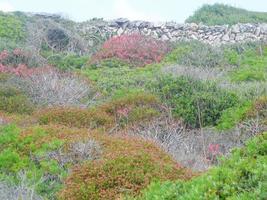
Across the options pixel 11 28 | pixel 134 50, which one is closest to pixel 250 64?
pixel 134 50

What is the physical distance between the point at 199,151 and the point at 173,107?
3.41 m

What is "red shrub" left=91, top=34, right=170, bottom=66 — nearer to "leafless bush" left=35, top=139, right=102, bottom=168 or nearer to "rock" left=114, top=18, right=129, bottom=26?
"rock" left=114, top=18, right=129, bottom=26

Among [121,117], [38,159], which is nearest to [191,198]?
[38,159]

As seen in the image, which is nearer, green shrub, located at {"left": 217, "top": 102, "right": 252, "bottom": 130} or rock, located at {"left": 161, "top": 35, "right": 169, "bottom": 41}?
green shrub, located at {"left": 217, "top": 102, "right": 252, "bottom": 130}

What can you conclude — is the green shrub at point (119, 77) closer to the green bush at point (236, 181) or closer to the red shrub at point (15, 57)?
the red shrub at point (15, 57)

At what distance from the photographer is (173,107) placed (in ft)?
50.9

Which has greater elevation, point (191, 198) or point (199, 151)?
point (191, 198)

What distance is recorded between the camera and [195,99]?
15.6 m

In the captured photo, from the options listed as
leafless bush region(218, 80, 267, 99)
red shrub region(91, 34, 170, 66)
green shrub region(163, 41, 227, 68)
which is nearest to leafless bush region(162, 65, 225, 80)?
leafless bush region(218, 80, 267, 99)

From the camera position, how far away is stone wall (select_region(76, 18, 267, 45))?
2728cm

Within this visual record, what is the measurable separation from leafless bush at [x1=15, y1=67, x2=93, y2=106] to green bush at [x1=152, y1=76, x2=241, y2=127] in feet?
6.83

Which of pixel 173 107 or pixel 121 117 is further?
pixel 173 107

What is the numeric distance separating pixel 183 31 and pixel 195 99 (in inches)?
520

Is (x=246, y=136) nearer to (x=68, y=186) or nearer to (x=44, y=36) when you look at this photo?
(x=68, y=186)
